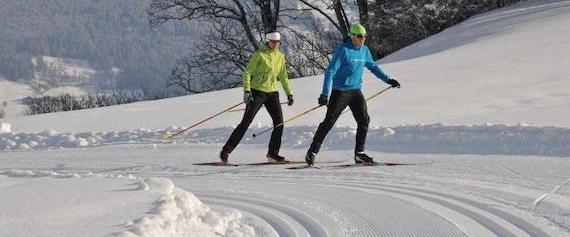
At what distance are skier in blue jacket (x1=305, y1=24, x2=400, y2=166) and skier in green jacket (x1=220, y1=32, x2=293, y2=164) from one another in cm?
90

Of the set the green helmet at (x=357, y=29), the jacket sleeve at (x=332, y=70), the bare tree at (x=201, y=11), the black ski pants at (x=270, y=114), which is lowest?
the black ski pants at (x=270, y=114)

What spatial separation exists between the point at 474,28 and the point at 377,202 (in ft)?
59.8

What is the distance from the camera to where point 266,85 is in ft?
30.6

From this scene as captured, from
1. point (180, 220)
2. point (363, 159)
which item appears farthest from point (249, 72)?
point (180, 220)

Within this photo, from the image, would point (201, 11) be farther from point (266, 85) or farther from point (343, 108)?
point (343, 108)

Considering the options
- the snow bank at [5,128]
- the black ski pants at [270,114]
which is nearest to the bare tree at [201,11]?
the snow bank at [5,128]

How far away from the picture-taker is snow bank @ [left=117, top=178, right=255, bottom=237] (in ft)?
15.2

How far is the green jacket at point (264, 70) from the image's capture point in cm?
915

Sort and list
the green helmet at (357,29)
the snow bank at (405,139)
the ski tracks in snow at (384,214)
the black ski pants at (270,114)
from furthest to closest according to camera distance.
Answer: the black ski pants at (270,114) < the snow bank at (405,139) < the green helmet at (357,29) < the ski tracks in snow at (384,214)

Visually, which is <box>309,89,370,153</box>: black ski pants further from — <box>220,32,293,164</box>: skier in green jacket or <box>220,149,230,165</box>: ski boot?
<box>220,149,230,165</box>: ski boot

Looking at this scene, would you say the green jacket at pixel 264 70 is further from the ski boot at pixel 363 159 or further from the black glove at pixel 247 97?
the ski boot at pixel 363 159

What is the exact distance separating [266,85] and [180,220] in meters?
4.45

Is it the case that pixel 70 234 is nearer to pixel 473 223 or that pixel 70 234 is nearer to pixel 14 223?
pixel 14 223

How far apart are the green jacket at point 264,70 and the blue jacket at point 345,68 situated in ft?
3.21
